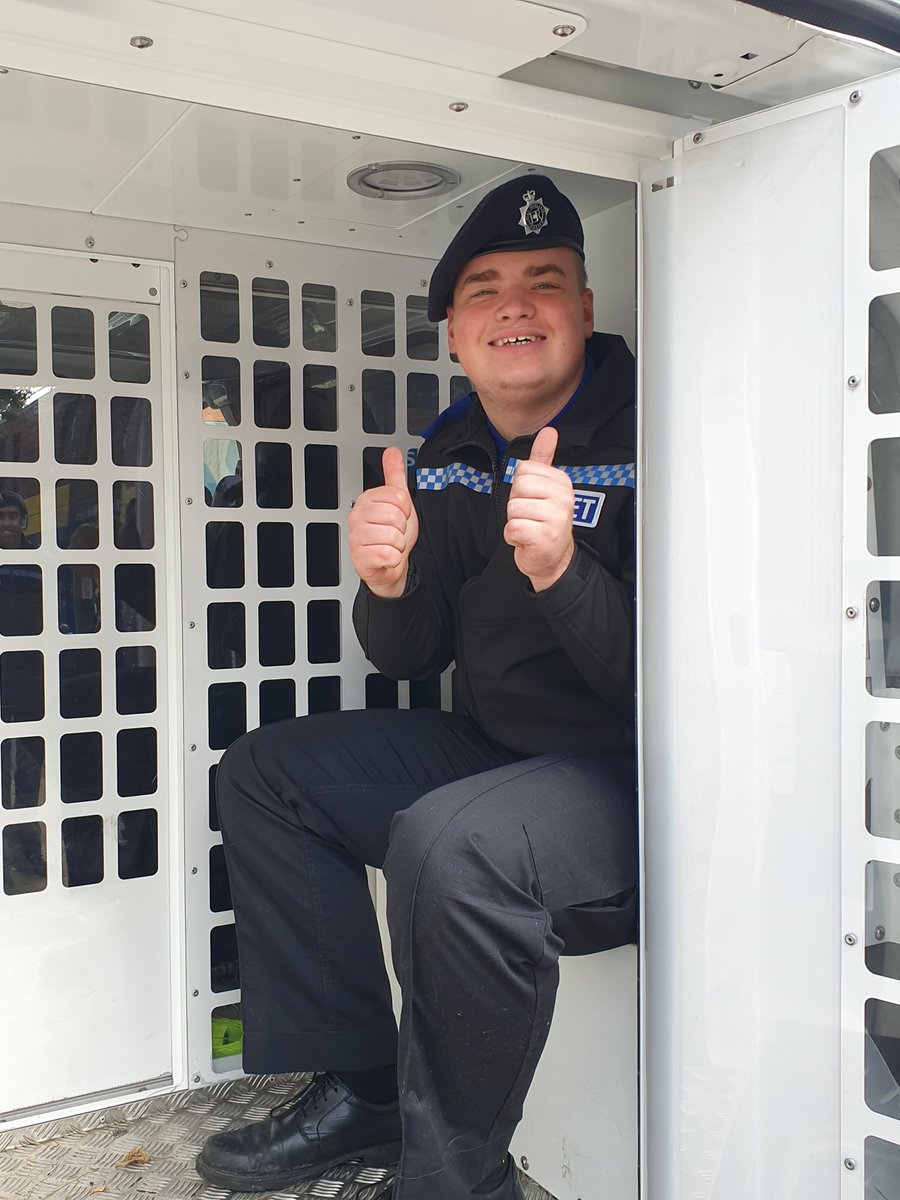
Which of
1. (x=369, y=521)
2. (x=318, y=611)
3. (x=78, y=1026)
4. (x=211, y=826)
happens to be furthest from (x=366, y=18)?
(x=78, y=1026)

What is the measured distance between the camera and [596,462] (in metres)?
1.98

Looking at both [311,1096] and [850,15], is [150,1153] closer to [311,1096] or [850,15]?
[311,1096]

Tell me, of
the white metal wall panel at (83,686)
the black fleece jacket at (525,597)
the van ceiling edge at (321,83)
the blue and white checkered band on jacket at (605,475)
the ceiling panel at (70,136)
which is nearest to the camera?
the van ceiling edge at (321,83)

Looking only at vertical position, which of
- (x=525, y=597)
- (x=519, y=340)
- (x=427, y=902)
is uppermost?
(x=519, y=340)

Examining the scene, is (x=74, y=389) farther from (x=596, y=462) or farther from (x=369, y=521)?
(x=596, y=462)

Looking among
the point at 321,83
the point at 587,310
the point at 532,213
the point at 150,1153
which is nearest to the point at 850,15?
the point at 321,83

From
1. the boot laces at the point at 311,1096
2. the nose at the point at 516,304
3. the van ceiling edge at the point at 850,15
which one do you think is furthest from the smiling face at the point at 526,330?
the boot laces at the point at 311,1096

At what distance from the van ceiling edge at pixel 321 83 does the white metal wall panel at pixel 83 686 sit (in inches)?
40.2

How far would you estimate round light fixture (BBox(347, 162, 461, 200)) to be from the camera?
2.06 meters

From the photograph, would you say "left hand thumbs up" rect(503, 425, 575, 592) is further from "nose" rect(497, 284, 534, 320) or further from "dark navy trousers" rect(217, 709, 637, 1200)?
"nose" rect(497, 284, 534, 320)

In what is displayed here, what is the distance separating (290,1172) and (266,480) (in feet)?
4.45

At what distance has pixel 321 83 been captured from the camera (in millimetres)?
1425

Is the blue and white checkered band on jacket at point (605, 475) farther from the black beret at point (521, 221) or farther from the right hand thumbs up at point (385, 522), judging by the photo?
the black beret at point (521, 221)

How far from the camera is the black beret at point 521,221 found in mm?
2035
